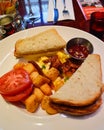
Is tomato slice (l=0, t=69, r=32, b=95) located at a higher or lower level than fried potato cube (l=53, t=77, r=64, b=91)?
higher

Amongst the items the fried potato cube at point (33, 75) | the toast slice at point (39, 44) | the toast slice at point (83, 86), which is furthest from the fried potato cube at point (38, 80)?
the toast slice at point (39, 44)

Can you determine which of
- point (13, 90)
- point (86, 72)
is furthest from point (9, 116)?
point (86, 72)

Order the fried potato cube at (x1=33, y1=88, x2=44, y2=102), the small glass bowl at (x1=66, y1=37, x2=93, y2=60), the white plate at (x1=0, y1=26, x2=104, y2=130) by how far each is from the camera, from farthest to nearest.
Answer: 1. the small glass bowl at (x1=66, y1=37, x2=93, y2=60)
2. the fried potato cube at (x1=33, y1=88, x2=44, y2=102)
3. the white plate at (x1=0, y1=26, x2=104, y2=130)

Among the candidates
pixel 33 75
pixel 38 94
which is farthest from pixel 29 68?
pixel 38 94

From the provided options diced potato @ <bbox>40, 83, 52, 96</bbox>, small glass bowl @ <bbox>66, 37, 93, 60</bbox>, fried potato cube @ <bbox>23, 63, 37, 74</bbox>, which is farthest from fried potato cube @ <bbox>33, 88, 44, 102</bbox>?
small glass bowl @ <bbox>66, 37, 93, 60</bbox>

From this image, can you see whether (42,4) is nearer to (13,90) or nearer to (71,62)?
(71,62)

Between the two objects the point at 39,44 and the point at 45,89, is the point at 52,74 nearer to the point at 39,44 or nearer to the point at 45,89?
the point at 45,89

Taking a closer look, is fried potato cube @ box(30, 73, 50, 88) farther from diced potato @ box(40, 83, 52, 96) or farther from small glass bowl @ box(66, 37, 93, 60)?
small glass bowl @ box(66, 37, 93, 60)
